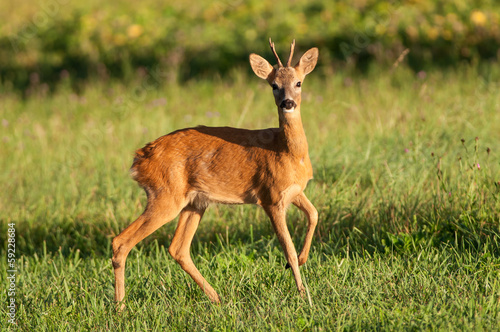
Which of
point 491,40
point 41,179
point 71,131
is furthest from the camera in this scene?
point 491,40

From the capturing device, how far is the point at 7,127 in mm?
8945

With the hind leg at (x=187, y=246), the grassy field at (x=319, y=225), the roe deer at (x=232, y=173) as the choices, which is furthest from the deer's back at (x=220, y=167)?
the grassy field at (x=319, y=225)

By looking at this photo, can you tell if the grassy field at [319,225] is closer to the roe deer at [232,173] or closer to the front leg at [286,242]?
the front leg at [286,242]

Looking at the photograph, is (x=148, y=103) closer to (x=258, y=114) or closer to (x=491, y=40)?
(x=258, y=114)

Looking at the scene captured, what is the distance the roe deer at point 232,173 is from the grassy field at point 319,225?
0.28 m

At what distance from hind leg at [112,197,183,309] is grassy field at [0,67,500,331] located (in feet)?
0.53

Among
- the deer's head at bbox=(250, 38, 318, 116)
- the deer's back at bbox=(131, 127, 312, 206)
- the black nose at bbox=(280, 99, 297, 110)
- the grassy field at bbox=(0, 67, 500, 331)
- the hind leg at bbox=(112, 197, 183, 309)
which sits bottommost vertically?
the grassy field at bbox=(0, 67, 500, 331)

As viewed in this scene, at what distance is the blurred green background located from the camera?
998 cm

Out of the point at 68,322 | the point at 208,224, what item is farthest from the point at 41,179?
the point at 68,322

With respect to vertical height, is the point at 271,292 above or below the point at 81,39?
below

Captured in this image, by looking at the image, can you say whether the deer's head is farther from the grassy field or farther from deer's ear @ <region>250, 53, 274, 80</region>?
the grassy field

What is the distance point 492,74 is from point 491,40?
5.59 ft

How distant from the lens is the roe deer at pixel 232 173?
3.80m

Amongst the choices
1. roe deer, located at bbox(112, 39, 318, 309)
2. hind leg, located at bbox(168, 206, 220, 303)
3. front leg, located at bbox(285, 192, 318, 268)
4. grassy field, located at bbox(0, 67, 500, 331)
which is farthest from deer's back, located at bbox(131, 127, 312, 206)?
grassy field, located at bbox(0, 67, 500, 331)
